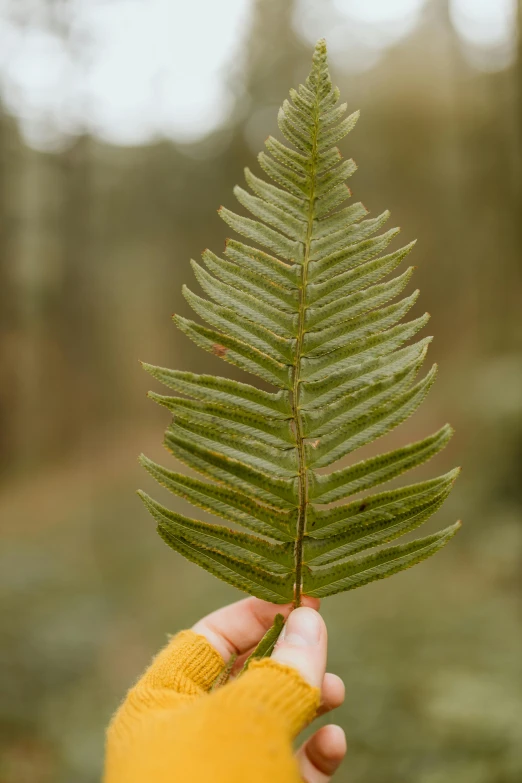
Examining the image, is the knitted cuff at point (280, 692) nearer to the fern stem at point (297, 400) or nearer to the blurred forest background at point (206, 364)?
the fern stem at point (297, 400)

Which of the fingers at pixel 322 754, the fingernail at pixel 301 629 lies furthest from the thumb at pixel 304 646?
the fingers at pixel 322 754

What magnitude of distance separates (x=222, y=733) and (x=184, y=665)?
40cm

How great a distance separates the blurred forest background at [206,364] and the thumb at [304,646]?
2444 mm

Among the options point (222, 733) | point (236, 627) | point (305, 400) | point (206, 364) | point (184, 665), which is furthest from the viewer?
point (206, 364)

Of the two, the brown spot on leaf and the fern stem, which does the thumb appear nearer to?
the fern stem

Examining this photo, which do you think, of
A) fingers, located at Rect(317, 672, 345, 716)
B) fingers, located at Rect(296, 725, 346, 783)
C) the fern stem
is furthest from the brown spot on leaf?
fingers, located at Rect(296, 725, 346, 783)

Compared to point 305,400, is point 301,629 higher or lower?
lower

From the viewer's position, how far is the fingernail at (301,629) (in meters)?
0.91

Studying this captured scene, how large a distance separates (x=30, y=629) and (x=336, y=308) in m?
4.99

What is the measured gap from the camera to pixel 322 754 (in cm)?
121

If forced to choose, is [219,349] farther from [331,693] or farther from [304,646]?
[331,693]

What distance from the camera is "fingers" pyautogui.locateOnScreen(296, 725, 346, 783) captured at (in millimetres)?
1201

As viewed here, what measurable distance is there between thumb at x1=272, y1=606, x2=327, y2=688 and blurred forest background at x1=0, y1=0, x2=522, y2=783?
244 cm

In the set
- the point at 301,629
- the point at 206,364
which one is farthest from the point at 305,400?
the point at 206,364
